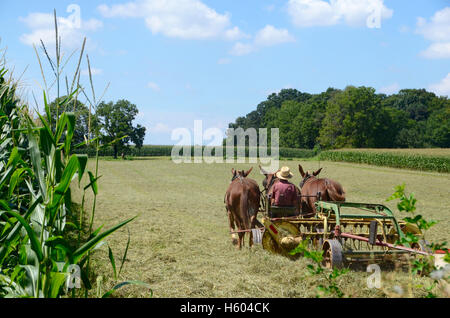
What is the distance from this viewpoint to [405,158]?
1582 inches

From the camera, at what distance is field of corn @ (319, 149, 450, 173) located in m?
36.7

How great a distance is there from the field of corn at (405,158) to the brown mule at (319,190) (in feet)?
108

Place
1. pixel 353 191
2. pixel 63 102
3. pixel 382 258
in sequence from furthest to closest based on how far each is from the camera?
pixel 353 191 < pixel 382 258 < pixel 63 102

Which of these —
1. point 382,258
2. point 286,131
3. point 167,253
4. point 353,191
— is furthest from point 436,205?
point 286,131

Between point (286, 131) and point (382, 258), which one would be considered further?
point (286, 131)

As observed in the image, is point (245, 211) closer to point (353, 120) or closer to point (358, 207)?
point (358, 207)

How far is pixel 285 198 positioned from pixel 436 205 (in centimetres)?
1239

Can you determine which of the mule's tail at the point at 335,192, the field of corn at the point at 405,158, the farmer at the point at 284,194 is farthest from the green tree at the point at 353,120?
the farmer at the point at 284,194

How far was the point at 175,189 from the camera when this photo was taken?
74.2ft

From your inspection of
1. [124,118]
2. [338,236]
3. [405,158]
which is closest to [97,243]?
[338,236]

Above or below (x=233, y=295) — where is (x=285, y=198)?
above

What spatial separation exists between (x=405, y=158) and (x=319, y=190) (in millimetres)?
35852

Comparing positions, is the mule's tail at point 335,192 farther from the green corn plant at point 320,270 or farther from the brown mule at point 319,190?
the green corn plant at point 320,270
